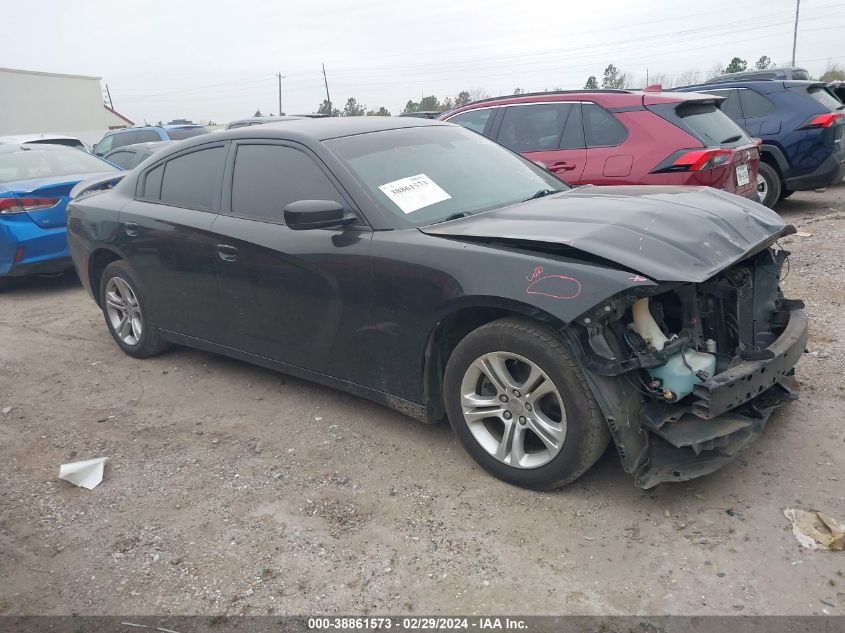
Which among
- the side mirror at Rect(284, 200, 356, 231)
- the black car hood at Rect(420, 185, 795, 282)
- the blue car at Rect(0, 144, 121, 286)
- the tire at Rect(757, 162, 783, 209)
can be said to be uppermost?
the side mirror at Rect(284, 200, 356, 231)

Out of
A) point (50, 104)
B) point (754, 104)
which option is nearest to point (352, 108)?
point (50, 104)

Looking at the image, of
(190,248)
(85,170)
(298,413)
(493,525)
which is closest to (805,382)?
(493,525)

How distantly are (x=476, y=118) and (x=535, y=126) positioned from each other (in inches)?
29.1

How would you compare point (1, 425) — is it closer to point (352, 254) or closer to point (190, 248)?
Result: point (190, 248)

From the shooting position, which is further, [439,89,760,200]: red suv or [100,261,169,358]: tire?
[439,89,760,200]: red suv

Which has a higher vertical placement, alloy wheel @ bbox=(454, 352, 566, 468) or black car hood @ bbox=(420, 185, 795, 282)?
black car hood @ bbox=(420, 185, 795, 282)

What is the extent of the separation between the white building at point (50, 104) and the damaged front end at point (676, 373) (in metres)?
32.1

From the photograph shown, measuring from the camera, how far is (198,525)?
10.3ft

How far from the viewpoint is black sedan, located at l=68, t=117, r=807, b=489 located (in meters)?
2.90

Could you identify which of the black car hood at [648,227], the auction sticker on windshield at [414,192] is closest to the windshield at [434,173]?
the auction sticker on windshield at [414,192]

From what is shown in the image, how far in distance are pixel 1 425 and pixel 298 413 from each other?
1.84m

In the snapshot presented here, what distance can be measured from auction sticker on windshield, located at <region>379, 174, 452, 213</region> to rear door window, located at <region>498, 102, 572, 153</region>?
3.12 metres

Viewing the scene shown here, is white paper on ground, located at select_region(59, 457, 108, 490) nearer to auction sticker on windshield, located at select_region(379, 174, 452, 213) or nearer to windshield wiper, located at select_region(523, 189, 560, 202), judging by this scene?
auction sticker on windshield, located at select_region(379, 174, 452, 213)

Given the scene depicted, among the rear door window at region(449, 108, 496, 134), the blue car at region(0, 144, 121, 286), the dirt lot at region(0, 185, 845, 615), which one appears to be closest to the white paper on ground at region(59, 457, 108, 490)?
the dirt lot at region(0, 185, 845, 615)
